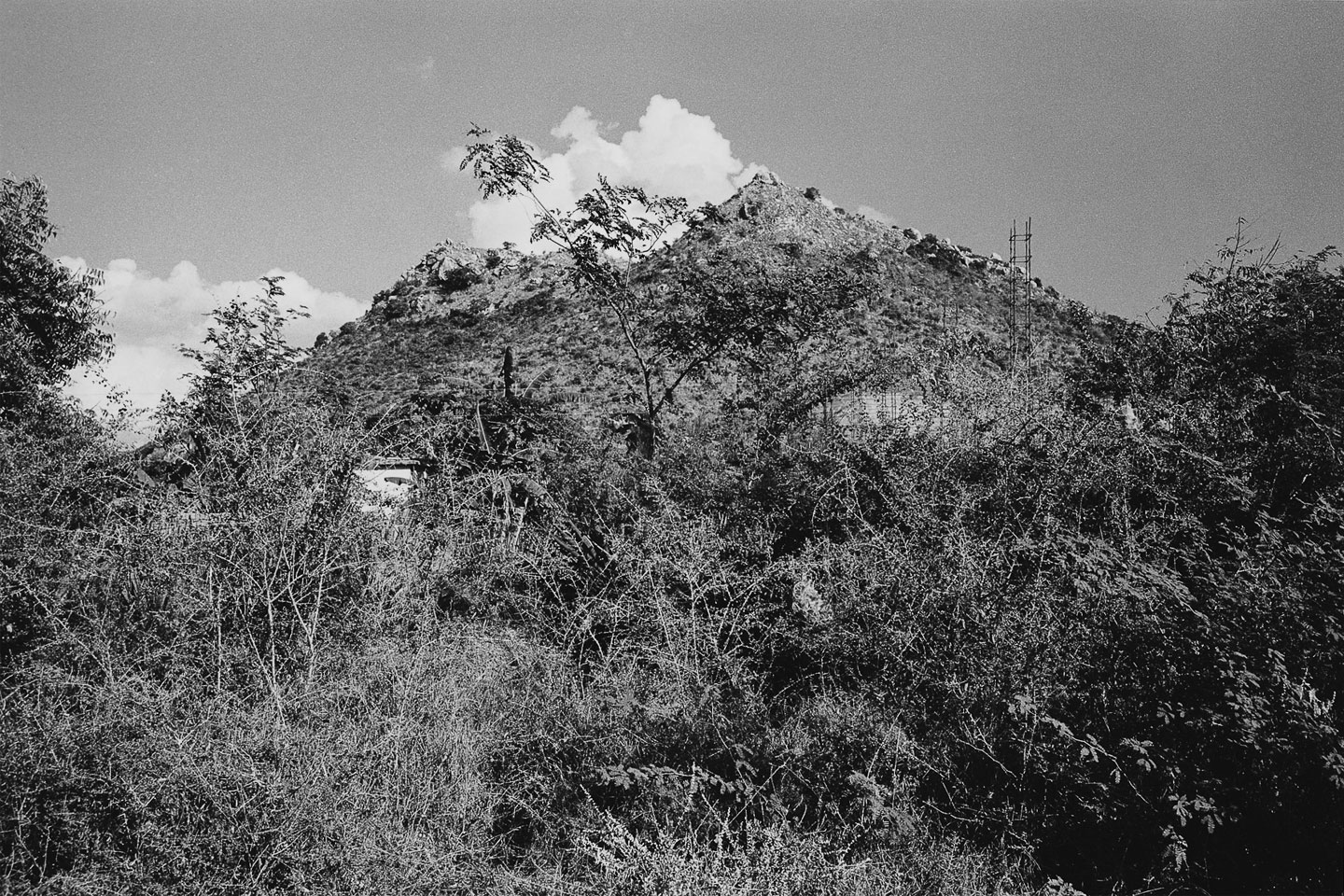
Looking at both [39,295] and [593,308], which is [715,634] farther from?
[593,308]

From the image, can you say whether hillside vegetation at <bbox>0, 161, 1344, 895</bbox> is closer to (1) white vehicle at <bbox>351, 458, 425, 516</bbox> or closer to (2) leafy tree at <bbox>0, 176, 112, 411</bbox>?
(1) white vehicle at <bbox>351, 458, 425, 516</bbox>

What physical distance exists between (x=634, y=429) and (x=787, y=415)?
1.51 metres

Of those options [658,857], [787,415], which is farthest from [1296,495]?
[658,857]

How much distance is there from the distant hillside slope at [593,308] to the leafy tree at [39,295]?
243 inches

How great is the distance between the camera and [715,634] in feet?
14.9

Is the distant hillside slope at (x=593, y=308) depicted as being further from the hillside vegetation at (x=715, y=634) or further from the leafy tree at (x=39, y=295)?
the hillside vegetation at (x=715, y=634)

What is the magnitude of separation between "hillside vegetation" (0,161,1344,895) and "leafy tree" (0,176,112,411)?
12.5 ft

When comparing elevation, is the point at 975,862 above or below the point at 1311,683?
below

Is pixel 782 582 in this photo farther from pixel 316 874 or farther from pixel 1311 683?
pixel 316 874

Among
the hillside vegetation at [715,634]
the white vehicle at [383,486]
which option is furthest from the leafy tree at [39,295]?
the white vehicle at [383,486]

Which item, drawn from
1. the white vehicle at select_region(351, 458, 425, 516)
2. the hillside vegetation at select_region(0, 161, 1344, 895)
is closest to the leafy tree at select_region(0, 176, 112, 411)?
the hillside vegetation at select_region(0, 161, 1344, 895)

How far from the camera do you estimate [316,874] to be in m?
2.96

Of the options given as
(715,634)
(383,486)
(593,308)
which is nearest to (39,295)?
(383,486)

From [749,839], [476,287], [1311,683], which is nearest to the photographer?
[1311,683]
